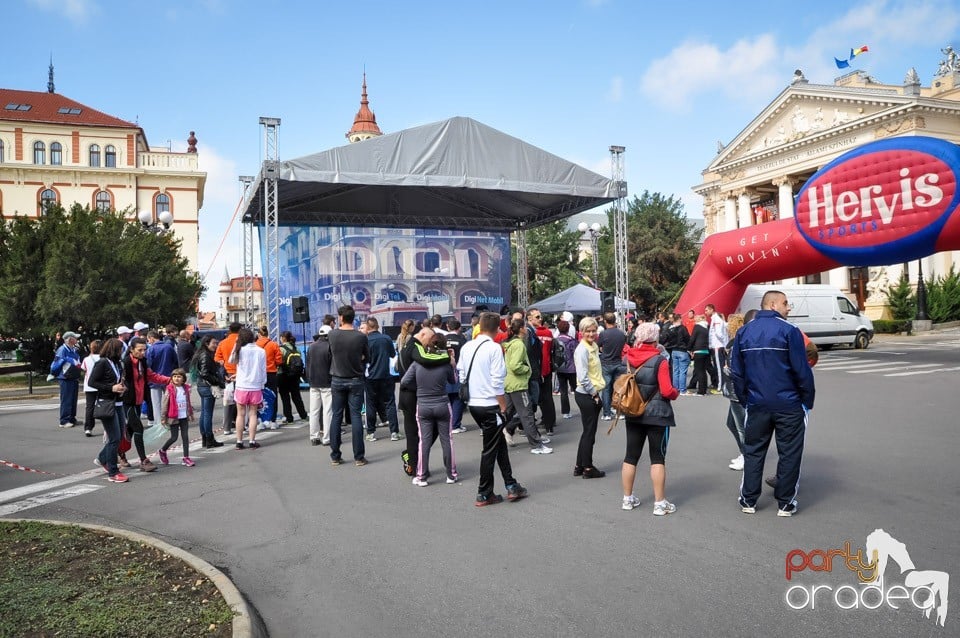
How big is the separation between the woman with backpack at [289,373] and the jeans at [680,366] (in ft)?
25.3

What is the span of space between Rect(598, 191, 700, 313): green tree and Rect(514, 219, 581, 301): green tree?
13.3 ft

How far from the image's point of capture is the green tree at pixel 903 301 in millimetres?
34938

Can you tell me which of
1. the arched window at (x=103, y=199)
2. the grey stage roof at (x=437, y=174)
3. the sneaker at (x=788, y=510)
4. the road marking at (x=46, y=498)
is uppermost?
the arched window at (x=103, y=199)

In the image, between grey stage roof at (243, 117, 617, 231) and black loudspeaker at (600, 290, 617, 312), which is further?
black loudspeaker at (600, 290, 617, 312)

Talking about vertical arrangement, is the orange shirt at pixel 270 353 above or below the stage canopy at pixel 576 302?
below

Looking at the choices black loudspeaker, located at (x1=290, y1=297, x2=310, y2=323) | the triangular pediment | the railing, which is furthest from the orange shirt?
the railing

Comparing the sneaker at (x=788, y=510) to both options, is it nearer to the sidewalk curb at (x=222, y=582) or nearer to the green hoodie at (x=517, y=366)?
the green hoodie at (x=517, y=366)

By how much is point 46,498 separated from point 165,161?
50116 millimetres

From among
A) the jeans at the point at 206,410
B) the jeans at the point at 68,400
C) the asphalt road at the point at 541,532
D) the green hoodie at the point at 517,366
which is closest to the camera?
the asphalt road at the point at 541,532

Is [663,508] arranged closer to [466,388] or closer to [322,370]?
[466,388]

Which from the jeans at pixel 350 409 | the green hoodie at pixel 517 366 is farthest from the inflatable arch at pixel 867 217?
the jeans at pixel 350 409

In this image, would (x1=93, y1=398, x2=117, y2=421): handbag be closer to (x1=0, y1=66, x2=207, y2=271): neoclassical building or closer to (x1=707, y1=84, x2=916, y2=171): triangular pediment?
(x1=707, y1=84, x2=916, y2=171): triangular pediment

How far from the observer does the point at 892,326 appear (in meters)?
34.3

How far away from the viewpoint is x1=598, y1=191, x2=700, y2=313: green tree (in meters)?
50.4
